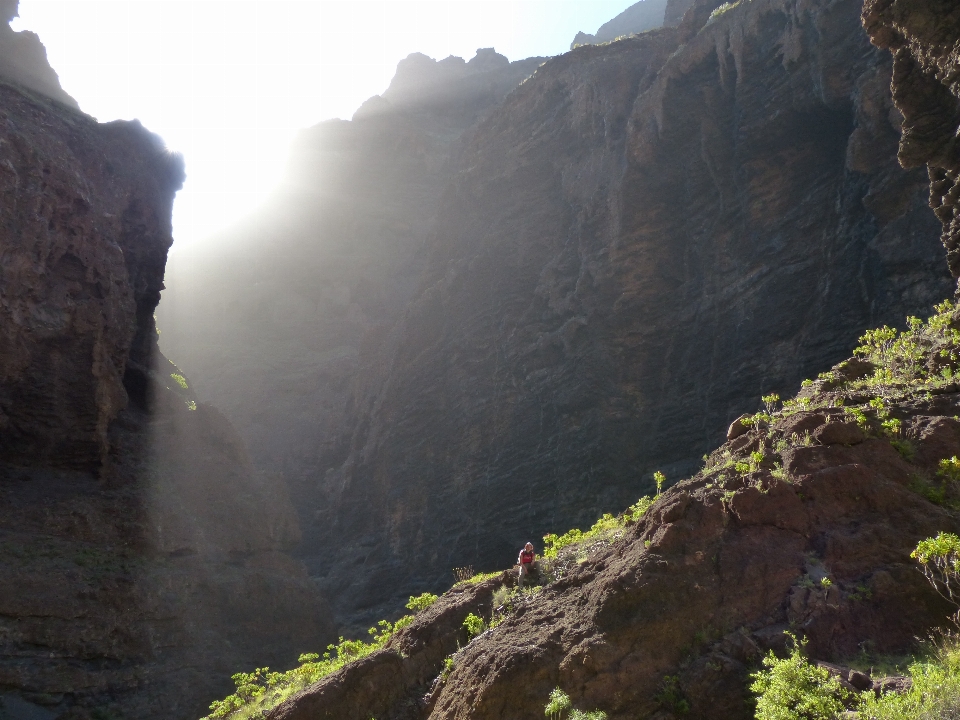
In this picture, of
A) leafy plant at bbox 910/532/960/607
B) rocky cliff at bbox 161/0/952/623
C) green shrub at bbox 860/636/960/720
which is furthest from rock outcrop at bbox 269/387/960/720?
rocky cliff at bbox 161/0/952/623

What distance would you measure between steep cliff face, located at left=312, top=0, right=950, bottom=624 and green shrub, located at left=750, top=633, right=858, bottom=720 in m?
21.4

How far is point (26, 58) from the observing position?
34.9 metres

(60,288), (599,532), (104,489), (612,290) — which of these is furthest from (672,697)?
(612,290)

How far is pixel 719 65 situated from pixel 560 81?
11.5m

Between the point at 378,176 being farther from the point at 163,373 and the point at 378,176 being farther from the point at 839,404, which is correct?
the point at 839,404

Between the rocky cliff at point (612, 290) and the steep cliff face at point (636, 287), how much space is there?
0.10 meters

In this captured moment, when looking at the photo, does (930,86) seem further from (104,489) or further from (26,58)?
(26,58)

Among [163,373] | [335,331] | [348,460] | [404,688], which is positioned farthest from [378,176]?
[404,688]

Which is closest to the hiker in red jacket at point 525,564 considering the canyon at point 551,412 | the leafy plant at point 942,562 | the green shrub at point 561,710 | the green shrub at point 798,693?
the canyon at point 551,412

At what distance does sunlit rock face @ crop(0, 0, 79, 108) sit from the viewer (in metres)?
33.8

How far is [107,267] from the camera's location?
1033 inches

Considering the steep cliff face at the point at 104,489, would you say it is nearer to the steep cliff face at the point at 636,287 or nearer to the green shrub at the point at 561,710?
the steep cliff face at the point at 636,287

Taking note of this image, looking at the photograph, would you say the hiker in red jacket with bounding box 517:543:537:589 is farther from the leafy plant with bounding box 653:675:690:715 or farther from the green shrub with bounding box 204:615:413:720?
the leafy plant with bounding box 653:675:690:715

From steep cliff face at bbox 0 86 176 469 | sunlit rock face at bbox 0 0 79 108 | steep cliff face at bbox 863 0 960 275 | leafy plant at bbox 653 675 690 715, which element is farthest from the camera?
sunlit rock face at bbox 0 0 79 108
